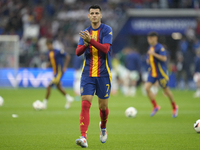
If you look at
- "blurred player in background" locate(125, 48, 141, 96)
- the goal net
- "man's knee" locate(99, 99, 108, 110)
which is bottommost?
Result: "man's knee" locate(99, 99, 108, 110)

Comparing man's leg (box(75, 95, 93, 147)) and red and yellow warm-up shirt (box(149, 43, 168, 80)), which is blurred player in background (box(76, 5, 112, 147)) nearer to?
man's leg (box(75, 95, 93, 147))

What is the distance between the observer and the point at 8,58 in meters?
25.6

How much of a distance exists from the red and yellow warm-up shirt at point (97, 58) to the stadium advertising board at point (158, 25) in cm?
2008

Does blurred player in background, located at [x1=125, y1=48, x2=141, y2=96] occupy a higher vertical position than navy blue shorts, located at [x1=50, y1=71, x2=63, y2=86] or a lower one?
higher

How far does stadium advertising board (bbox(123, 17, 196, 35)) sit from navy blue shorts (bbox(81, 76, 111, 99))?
20.2 metres

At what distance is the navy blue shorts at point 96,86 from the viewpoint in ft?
21.6

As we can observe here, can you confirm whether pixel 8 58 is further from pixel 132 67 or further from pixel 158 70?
pixel 158 70

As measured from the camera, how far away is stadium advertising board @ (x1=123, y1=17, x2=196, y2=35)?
2647 cm

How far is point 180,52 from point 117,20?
543 cm

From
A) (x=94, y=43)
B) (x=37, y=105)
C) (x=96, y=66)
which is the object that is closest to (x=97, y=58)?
(x=96, y=66)

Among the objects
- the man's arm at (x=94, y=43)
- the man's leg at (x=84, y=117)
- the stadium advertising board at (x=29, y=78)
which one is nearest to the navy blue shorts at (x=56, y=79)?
the man's leg at (x=84, y=117)

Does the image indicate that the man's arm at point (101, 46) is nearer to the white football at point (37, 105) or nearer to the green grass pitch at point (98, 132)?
the green grass pitch at point (98, 132)

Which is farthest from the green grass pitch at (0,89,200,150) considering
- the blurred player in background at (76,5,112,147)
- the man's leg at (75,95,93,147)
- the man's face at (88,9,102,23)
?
the man's face at (88,9,102,23)

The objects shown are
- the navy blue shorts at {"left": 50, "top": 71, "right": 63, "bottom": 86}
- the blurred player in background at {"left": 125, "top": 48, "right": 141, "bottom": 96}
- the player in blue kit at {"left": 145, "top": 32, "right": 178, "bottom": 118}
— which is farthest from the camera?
the blurred player in background at {"left": 125, "top": 48, "right": 141, "bottom": 96}
